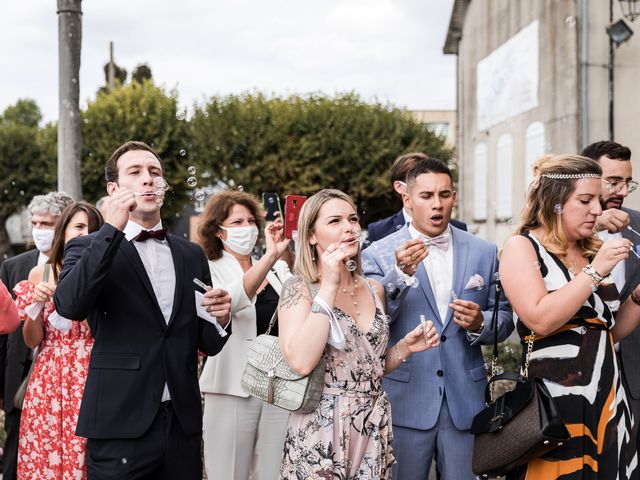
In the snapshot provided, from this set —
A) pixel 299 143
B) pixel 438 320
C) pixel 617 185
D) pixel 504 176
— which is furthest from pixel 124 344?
pixel 299 143

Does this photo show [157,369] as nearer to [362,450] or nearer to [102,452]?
[102,452]

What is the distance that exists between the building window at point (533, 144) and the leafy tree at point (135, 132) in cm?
1241

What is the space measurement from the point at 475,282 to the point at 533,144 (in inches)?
521

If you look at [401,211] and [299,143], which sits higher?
[299,143]

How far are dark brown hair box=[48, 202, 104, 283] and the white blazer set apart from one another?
84 centimetres

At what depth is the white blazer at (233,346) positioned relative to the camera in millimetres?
4719

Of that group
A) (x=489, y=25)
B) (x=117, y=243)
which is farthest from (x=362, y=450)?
(x=489, y=25)

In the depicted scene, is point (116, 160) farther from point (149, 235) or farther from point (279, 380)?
point (279, 380)

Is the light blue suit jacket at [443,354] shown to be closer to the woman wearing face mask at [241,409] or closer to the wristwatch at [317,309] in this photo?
the wristwatch at [317,309]

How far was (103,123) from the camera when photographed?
2628 centimetres

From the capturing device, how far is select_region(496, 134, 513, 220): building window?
18.2m

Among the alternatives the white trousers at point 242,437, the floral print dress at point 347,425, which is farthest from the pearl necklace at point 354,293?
the white trousers at point 242,437

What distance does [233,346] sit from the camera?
15.8ft

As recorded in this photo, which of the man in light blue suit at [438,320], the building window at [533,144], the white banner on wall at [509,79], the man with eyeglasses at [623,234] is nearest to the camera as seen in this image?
the man in light blue suit at [438,320]
